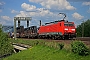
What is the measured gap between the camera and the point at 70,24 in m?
41.7

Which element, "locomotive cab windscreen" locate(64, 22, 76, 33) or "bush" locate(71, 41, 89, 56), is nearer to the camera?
"bush" locate(71, 41, 89, 56)

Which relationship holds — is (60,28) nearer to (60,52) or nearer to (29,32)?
(60,52)

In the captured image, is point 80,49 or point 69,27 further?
point 69,27

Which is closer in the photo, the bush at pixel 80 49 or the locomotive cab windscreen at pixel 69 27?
the bush at pixel 80 49

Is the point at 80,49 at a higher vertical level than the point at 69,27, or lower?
lower

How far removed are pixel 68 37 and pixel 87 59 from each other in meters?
26.4

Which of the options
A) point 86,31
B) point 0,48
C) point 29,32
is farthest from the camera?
point 86,31

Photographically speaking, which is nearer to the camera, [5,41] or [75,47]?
[75,47]

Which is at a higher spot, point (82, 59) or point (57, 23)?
point (57, 23)

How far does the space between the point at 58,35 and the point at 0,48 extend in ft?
37.3

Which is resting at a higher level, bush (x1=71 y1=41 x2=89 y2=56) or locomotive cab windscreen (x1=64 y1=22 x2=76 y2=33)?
locomotive cab windscreen (x1=64 y1=22 x2=76 y2=33)

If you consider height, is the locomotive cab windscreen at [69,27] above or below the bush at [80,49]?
above

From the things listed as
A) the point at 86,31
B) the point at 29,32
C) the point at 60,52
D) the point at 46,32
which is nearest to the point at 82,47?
the point at 60,52

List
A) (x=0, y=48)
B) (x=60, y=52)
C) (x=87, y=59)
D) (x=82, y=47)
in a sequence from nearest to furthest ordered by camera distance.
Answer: (x=87, y=59), (x=82, y=47), (x=60, y=52), (x=0, y=48)
